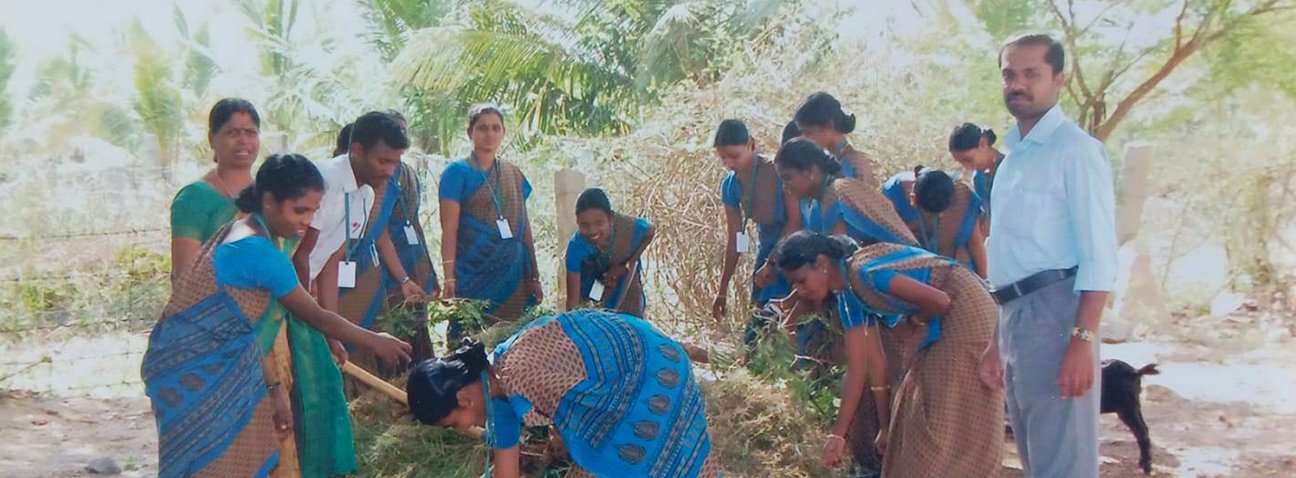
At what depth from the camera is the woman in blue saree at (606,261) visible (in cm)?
475

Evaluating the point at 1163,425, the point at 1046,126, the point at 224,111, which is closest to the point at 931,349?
the point at 1046,126

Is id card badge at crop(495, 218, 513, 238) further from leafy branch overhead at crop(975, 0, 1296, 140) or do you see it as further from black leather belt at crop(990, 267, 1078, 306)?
leafy branch overhead at crop(975, 0, 1296, 140)

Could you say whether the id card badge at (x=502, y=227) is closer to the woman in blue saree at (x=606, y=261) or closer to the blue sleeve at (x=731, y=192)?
the woman in blue saree at (x=606, y=261)

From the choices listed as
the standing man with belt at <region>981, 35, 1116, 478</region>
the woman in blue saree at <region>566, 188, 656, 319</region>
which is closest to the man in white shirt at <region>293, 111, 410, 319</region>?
the woman in blue saree at <region>566, 188, 656, 319</region>

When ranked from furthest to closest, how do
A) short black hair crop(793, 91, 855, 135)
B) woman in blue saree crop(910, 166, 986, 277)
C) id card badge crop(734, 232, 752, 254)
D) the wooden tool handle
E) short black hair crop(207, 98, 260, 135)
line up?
id card badge crop(734, 232, 752, 254)
short black hair crop(793, 91, 855, 135)
woman in blue saree crop(910, 166, 986, 277)
short black hair crop(207, 98, 260, 135)
the wooden tool handle

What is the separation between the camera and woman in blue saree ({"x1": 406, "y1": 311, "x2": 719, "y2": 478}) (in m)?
2.42

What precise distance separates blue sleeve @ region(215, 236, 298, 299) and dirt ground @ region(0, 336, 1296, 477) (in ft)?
8.82

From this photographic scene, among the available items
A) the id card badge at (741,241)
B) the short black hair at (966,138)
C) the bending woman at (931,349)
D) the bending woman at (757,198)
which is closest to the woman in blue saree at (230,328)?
the bending woman at (931,349)

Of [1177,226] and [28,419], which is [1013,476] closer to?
[28,419]

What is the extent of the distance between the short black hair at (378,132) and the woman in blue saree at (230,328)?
112cm

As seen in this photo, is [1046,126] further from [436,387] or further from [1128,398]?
[1128,398]

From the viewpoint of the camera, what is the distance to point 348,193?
4.06m

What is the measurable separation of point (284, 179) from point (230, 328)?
0.39 metres

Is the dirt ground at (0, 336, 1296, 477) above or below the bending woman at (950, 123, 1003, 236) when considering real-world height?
below
